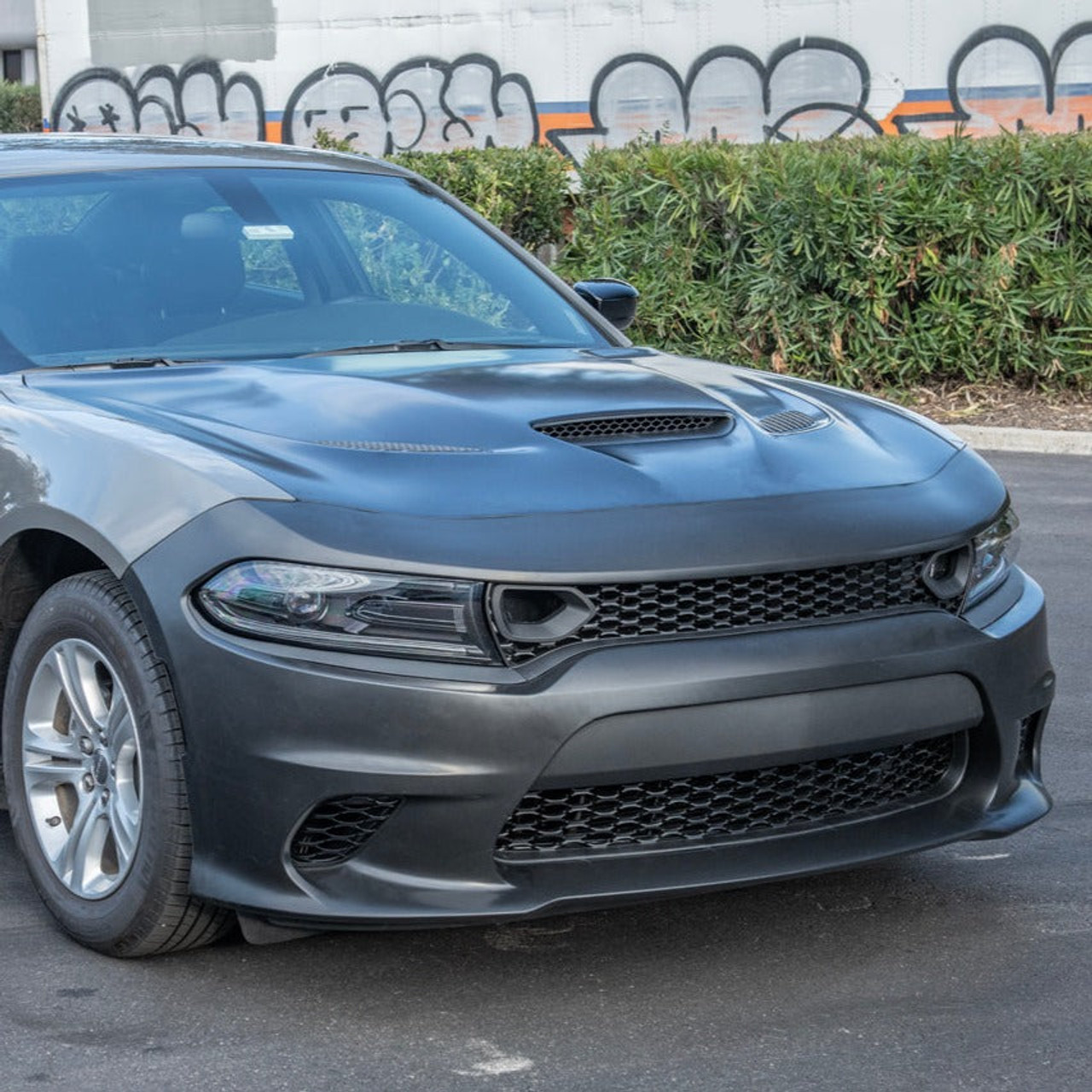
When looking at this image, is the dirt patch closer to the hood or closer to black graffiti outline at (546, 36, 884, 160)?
black graffiti outline at (546, 36, 884, 160)

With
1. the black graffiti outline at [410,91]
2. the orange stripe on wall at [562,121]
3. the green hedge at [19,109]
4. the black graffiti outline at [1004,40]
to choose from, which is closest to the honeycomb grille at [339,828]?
the black graffiti outline at [1004,40]

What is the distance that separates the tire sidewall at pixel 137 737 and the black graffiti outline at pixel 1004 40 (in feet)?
45.7

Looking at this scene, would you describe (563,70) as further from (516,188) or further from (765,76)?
(516,188)

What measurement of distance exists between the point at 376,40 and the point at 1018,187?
378 inches

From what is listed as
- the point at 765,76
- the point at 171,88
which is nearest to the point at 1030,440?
the point at 765,76

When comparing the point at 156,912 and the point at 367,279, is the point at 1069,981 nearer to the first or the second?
the point at 156,912

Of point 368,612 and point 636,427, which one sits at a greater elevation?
point 636,427

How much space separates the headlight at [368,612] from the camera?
3.21m

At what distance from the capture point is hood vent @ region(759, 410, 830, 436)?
3.82 m

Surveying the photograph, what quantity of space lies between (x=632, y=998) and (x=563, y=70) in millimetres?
16075

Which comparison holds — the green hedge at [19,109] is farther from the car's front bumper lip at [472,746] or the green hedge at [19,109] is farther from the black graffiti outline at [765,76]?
the car's front bumper lip at [472,746]

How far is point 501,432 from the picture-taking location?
11.8 ft

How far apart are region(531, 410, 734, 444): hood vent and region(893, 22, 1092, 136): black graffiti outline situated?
13.5 metres

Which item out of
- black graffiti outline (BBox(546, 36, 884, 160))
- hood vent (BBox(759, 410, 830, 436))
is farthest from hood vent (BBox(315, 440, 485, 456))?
black graffiti outline (BBox(546, 36, 884, 160))
